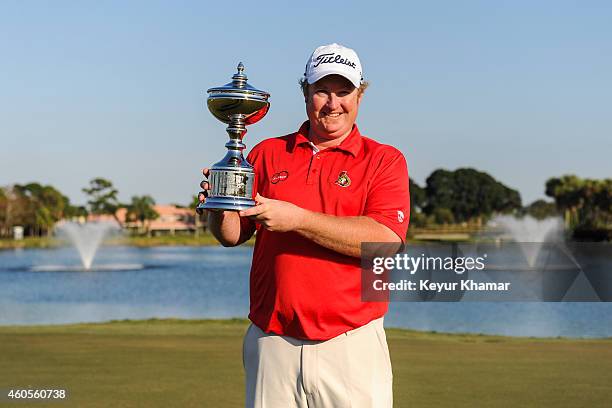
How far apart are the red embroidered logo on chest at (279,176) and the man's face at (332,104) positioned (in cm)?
18

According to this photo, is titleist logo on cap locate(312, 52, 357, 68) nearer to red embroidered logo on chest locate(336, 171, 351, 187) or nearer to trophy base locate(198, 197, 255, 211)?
red embroidered logo on chest locate(336, 171, 351, 187)

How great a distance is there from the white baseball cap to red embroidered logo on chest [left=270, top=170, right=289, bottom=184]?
31 centimetres

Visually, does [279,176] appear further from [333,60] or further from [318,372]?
[318,372]

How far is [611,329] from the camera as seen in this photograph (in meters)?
24.5

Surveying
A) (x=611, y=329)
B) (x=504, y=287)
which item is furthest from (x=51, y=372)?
(x=504, y=287)

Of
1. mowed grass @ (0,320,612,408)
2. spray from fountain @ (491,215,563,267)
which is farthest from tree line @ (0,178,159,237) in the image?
mowed grass @ (0,320,612,408)

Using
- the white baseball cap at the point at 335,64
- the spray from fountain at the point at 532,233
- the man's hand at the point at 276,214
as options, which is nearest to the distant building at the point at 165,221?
the spray from fountain at the point at 532,233

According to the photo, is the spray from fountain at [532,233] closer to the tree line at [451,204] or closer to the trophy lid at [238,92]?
the tree line at [451,204]

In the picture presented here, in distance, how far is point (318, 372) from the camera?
3.17m

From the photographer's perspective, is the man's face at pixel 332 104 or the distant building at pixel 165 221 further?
the distant building at pixel 165 221

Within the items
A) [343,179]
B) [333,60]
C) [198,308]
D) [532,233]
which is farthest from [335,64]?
[532,233]

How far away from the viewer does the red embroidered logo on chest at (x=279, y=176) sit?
3257 mm

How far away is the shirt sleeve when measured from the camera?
3176 mm

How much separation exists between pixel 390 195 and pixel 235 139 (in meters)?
0.55
